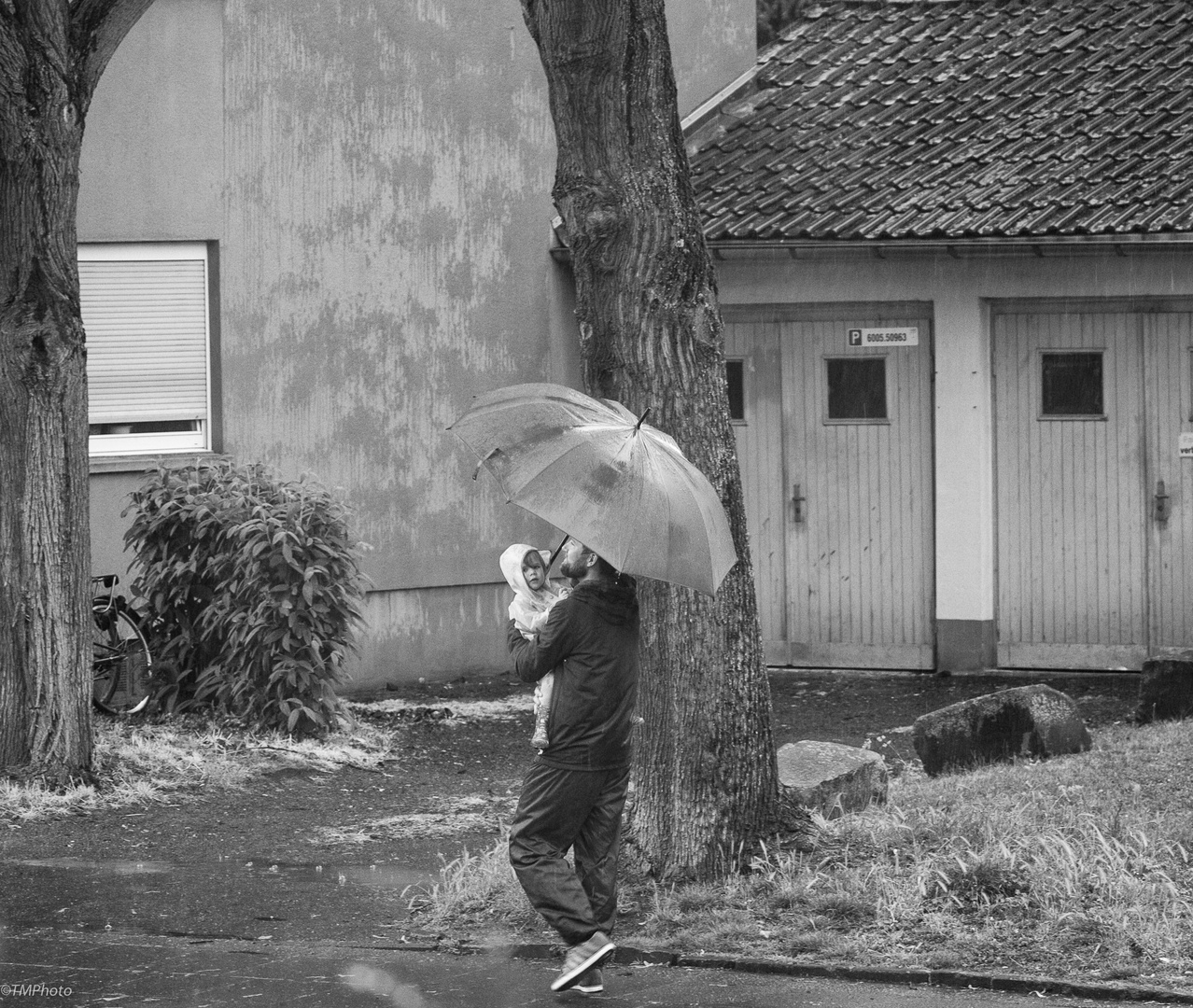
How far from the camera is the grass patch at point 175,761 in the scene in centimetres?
974

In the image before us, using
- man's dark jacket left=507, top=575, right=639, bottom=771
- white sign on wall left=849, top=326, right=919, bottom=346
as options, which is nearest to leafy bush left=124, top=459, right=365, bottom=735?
white sign on wall left=849, top=326, right=919, bottom=346

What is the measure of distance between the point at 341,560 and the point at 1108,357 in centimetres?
634

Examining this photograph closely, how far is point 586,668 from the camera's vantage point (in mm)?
6438

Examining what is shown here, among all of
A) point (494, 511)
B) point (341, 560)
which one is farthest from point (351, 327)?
point (341, 560)

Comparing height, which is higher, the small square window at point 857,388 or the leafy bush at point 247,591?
the small square window at point 857,388

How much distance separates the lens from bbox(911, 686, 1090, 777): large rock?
10297mm

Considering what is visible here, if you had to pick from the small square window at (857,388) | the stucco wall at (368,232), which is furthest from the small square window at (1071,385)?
the stucco wall at (368,232)

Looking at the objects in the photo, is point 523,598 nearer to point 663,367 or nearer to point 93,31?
point 663,367

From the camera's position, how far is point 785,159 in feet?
51.3

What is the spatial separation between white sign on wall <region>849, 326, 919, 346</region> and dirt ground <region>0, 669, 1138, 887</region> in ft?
8.81

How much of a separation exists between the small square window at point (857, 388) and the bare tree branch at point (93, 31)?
6845 mm

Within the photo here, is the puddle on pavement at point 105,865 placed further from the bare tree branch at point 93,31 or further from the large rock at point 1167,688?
the large rock at point 1167,688

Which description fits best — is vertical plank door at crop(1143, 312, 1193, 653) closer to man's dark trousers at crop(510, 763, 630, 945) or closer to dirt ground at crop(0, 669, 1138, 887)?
dirt ground at crop(0, 669, 1138, 887)

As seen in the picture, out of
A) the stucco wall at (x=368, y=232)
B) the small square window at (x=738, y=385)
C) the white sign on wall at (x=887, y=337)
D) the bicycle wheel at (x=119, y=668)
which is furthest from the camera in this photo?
the small square window at (x=738, y=385)
